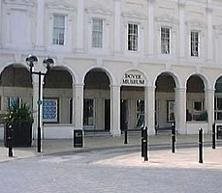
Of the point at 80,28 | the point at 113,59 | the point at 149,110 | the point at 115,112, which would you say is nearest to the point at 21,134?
the point at 115,112

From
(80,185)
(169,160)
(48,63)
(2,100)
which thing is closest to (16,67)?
(2,100)

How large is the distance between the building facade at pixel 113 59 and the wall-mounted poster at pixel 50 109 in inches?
2.7

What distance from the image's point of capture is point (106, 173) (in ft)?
43.4

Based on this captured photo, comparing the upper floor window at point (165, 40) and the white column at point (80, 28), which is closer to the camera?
the white column at point (80, 28)

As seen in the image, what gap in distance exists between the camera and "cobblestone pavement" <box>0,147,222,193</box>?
1038cm

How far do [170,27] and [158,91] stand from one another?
620 centimetres

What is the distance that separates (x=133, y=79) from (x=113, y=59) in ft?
6.69

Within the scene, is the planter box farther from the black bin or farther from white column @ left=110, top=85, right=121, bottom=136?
white column @ left=110, top=85, right=121, bottom=136

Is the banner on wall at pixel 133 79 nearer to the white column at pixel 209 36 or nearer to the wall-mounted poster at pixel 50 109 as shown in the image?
the wall-mounted poster at pixel 50 109

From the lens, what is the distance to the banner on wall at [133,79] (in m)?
32.2

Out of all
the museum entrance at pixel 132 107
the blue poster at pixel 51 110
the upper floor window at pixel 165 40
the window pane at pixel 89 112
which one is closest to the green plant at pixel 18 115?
the blue poster at pixel 51 110

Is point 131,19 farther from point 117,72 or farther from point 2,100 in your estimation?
point 2,100

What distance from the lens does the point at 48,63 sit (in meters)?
22.5

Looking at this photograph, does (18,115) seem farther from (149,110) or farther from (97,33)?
(149,110)
